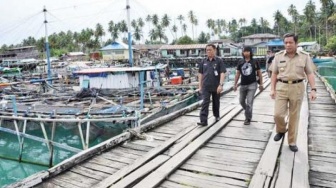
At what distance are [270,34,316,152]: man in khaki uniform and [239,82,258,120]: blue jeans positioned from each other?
1.67 metres

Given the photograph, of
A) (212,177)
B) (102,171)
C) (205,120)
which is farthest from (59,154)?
(212,177)

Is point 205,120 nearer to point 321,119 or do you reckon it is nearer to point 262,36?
point 321,119

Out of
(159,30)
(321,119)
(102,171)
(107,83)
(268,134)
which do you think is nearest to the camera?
(102,171)

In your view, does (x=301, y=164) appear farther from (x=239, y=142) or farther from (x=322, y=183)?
(x=239, y=142)

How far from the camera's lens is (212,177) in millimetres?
3855

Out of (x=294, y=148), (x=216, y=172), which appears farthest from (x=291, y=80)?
(x=216, y=172)

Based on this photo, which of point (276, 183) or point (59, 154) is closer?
point (276, 183)

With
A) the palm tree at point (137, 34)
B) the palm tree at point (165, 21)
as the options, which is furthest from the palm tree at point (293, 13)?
the palm tree at point (137, 34)

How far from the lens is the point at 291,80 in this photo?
4.43m

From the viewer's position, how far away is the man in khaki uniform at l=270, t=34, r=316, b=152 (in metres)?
4.38

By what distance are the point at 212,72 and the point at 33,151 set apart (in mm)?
11095

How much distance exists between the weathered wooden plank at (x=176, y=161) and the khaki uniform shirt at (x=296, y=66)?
5.72 ft

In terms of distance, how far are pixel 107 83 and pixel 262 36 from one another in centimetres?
5708

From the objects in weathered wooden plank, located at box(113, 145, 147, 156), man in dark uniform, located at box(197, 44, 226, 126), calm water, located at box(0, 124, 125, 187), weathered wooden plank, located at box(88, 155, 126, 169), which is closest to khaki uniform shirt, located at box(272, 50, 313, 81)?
man in dark uniform, located at box(197, 44, 226, 126)
